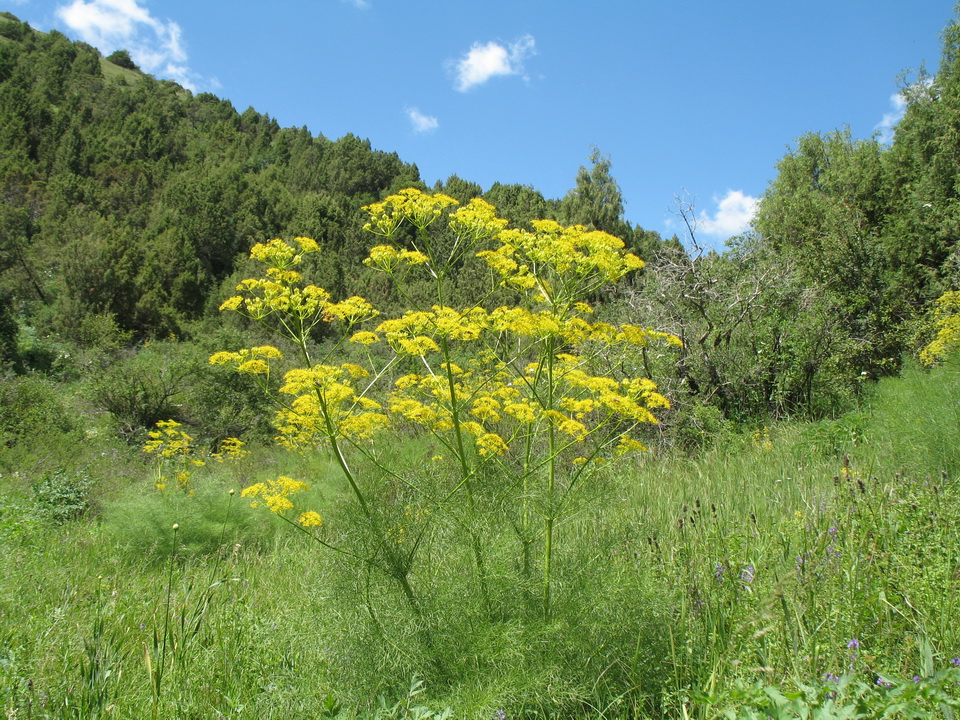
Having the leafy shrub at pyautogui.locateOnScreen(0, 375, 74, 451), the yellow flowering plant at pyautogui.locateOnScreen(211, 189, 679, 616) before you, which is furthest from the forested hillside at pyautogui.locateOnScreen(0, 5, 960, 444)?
the yellow flowering plant at pyautogui.locateOnScreen(211, 189, 679, 616)

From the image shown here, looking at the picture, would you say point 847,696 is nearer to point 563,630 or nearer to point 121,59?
point 563,630

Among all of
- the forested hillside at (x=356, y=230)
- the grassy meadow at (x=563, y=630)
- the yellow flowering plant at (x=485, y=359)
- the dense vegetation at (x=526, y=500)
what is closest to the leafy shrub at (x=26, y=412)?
the dense vegetation at (x=526, y=500)

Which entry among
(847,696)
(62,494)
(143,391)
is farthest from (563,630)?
(143,391)

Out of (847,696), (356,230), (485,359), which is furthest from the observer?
(356,230)

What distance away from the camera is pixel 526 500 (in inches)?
97.3

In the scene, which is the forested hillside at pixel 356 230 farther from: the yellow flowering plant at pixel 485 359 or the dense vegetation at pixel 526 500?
the yellow flowering plant at pixel 485 359

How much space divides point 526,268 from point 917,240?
1418cm

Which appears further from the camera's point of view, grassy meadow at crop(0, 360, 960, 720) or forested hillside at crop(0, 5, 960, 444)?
forested hillside at crop(0, 5, 960, 444)

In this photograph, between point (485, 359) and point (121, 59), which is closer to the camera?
point (485, 359)

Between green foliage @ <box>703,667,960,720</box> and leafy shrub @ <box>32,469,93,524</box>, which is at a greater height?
leafy shrub @ <box>32,469,93,524</box>

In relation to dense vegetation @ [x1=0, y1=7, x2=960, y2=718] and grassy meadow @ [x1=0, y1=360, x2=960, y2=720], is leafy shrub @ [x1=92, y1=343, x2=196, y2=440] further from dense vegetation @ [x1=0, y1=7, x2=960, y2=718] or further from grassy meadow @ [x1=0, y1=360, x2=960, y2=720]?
grassy meadow @ [x1=0, y1=360, x2=960, y2=720]

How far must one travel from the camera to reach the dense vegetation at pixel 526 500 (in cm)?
214

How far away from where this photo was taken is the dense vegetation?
84.4 inches

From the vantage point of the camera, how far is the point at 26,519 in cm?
493
